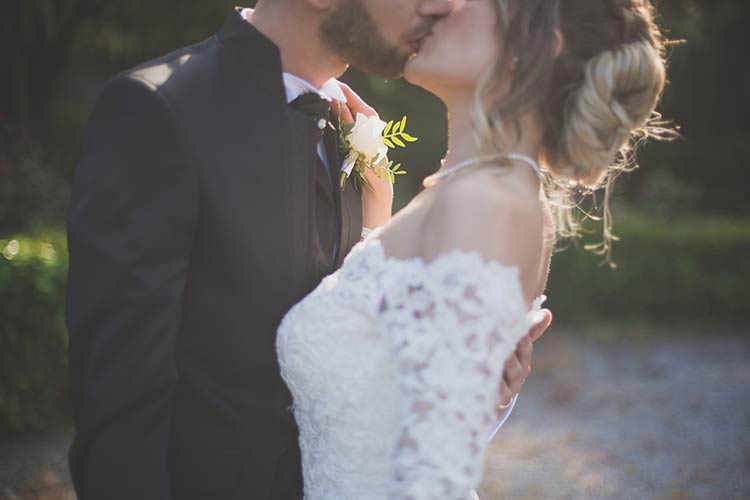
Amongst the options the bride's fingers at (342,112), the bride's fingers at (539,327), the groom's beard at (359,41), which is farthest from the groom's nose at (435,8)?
the bride's fingers at (539,327)

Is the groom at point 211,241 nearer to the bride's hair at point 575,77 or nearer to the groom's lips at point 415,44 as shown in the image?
the groom's lips at point 415,44

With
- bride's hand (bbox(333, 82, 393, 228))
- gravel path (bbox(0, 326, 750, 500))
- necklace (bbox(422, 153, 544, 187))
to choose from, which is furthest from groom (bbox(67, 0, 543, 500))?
gravel path (bbox(0, 326, 750, 500))

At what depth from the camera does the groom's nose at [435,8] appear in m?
2.08

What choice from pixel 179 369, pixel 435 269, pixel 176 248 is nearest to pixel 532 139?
pixel 435 269

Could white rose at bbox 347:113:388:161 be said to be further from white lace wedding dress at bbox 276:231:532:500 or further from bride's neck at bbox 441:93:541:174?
white lace wedding dress at bbox 276:231:532:500

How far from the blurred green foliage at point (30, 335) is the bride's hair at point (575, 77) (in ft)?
13.3

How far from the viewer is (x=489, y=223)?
1.66 metres

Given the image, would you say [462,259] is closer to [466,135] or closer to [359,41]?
[466,135]

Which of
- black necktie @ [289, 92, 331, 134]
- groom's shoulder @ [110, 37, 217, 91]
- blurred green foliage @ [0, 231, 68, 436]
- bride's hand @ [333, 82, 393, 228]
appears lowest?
blurred green foliage @ [0, 231, 68, 436]

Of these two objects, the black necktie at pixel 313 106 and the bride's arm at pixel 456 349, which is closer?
the bride's arm at pixel 456 349

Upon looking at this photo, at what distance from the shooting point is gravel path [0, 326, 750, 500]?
4.98 m

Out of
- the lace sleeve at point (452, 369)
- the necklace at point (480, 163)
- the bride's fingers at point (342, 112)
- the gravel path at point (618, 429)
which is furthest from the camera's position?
the gravel path at point (618, 429)

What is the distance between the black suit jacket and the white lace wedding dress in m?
0.11

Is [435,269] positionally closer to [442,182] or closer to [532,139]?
[442,182]
